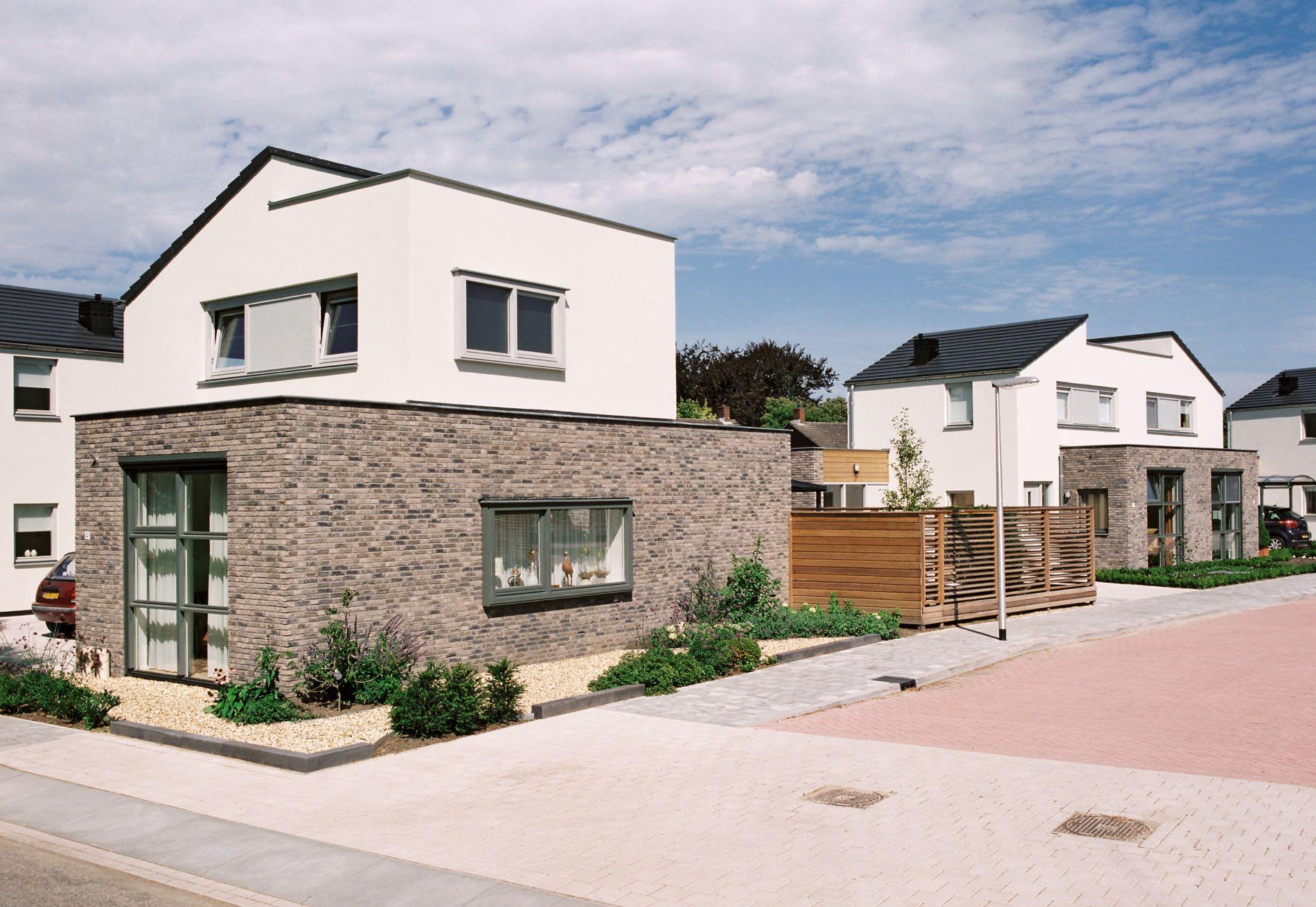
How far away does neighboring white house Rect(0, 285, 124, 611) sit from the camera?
23656 mm

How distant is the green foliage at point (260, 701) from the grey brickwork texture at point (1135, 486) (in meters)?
22.9

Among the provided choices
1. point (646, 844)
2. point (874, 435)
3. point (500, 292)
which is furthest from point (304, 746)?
point (874, 435)

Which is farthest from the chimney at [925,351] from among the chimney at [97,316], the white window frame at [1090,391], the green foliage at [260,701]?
the green foliage at [260,701]

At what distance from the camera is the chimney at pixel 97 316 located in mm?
26375

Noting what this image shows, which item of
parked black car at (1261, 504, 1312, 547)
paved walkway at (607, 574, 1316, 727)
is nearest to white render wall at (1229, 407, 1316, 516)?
parked black car at (1261, 504, 1312, 547)

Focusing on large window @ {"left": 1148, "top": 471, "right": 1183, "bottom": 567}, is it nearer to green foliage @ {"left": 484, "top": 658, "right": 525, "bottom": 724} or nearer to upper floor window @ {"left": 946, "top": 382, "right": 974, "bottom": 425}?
upper floor window @ {"left": 946, "top": 382, "right": 974, "bottom": 425}

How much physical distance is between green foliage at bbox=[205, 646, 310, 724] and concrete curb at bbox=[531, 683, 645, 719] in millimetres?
2412

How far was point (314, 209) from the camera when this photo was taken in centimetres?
1583

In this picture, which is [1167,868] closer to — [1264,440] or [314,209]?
[314,209]

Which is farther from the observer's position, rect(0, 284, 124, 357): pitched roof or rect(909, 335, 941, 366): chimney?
rect(909, 335, 941, 366): chimney

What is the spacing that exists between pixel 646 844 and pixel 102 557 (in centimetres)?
959

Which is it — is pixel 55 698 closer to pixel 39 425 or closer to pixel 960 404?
pixel 39 425

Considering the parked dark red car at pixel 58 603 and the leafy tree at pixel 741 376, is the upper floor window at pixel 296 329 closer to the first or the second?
the parked dark red car at pixel 58 603

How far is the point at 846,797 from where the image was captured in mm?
8320
